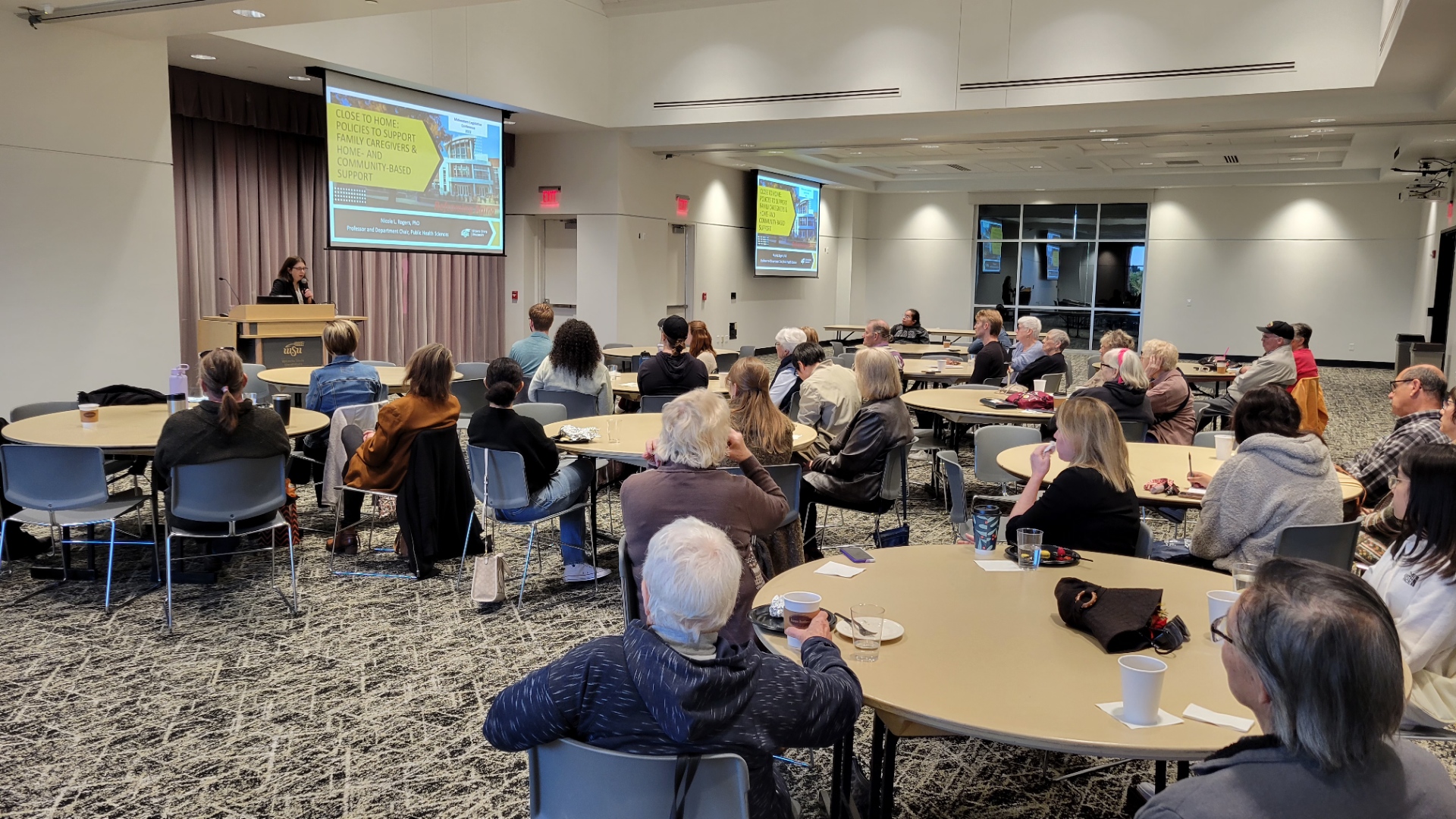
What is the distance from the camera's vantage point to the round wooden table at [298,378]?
7.26 meters

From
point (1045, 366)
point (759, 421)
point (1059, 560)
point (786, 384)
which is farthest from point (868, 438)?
point (1045, 366)

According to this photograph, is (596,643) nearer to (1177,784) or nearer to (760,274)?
(1177,784)

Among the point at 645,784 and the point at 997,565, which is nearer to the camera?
the point at 645,784

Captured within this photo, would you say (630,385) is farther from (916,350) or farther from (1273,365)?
(1273,365)

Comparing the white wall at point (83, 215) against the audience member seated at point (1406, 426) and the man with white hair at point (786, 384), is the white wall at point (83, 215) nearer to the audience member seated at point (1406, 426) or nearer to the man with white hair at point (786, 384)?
the man with white hair at point (786, 384)

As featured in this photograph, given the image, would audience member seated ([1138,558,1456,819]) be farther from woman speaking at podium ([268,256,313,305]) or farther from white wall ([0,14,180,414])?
woman speaking at podium ([268,256,313,305])

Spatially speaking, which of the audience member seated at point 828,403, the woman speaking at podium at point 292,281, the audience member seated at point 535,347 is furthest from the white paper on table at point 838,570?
the woman speaking at podium at point 292,281

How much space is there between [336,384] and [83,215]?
302 cm

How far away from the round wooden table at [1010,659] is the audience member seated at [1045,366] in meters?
5.49

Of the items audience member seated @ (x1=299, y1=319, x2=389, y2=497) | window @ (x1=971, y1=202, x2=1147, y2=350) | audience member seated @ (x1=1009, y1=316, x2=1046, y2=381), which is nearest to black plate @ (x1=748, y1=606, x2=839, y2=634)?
audience member seated @ (x1=299, y1=319, x2=389, y2=497)

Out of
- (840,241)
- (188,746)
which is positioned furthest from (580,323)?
(840,241)

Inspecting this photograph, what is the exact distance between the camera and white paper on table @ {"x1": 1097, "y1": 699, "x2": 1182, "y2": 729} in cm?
198

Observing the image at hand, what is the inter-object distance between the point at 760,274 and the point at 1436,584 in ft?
50.4

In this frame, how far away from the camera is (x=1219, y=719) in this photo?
1.99 metres
